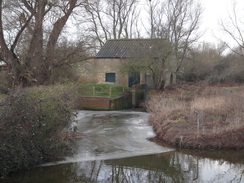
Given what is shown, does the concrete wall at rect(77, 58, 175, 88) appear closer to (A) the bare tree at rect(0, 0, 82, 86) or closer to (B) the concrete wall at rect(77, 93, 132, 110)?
(B) the concrete wall at rect(77, 93, 132, 110)

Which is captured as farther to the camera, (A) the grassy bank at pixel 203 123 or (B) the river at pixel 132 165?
(A) the grassy bank at pixel 203 123

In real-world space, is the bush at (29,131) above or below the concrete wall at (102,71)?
below

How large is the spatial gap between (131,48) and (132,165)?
20.2 m

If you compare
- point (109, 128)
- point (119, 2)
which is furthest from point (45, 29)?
point (119, 2)

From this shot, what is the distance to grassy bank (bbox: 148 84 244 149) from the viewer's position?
1103 cm

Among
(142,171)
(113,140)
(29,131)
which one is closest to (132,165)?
(142,171)

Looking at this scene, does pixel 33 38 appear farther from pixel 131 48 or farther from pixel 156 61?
pixel 131 48

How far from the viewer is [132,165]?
28.8ft

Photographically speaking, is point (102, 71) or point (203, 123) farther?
point (102, 71)

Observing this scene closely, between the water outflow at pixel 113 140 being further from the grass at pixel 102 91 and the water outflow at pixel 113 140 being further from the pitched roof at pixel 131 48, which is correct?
the pitched roof at pixel 131 48

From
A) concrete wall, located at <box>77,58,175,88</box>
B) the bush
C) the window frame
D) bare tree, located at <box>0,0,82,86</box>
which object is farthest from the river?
the window frame

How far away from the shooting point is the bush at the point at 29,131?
7.39 meters

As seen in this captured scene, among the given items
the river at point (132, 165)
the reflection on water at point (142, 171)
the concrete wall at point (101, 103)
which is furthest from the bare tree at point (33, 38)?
the reflection on water at point (142, 171)

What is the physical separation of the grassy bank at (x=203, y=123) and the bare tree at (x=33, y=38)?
8.18m
